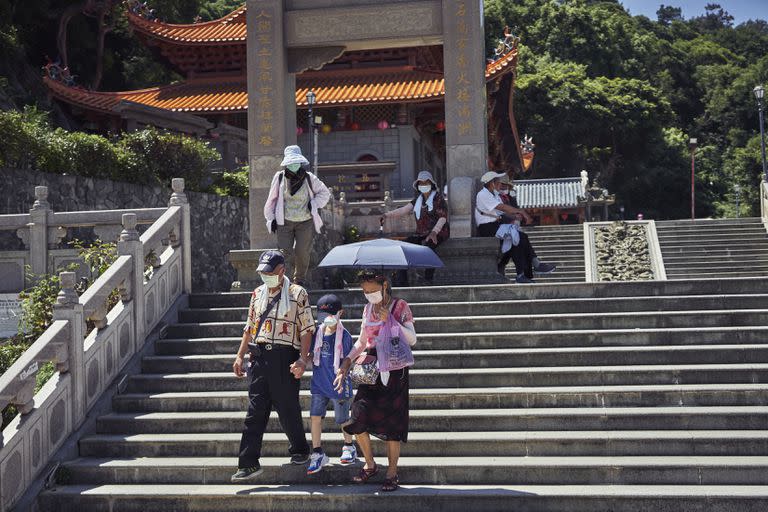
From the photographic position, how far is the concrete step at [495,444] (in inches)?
270

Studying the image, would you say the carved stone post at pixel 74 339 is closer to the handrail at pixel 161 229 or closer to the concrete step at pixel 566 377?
the concrete step at pixel 566 377

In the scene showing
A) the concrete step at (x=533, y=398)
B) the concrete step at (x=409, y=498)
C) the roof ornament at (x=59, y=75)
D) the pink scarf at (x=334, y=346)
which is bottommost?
the concrete step at (x=409, y=498)

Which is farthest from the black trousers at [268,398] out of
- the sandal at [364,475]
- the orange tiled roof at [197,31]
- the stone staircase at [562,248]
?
the orange tiled roof at [197,31]

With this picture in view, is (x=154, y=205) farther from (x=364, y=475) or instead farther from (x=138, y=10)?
(x=138, y=10)

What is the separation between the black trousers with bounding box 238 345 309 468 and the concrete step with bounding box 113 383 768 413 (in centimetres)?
123

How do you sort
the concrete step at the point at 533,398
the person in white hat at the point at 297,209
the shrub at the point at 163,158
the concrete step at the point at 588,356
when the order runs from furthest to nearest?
the shrub at the point at 163,158 < the person in white hat at the point at 297,209 < the concrete step at the point at 588,356 < the concrete step at the point at 533,398

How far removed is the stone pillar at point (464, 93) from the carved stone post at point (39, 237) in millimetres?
5203

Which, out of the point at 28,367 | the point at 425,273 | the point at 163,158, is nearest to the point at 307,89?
the point at 163,158

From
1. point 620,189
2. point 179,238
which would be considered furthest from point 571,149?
point 179,238

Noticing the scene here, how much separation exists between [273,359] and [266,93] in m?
6.70

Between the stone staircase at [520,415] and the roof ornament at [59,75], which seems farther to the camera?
the roof ornament at [59,75]

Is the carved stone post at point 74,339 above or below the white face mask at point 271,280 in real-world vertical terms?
below

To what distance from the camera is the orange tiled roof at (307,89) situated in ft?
79.5

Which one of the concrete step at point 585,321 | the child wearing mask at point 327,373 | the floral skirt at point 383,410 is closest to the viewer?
the floral skirt at point 383,410
